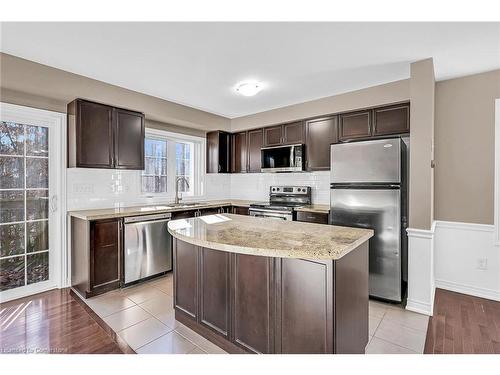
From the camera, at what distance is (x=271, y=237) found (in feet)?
5.79

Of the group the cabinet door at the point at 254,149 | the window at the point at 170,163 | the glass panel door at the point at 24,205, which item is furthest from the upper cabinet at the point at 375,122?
the glass panel door at the point at 24,205

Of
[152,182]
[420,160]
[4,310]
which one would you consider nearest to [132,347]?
[4,310]

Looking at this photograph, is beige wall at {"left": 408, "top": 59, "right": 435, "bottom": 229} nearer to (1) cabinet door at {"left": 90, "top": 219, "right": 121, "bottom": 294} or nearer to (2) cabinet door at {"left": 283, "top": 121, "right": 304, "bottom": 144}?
(2) cabinet door at {"left": 283, "top": 121, "right": 304, "bottom": 144}

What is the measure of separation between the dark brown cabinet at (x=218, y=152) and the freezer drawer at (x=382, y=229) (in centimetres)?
251

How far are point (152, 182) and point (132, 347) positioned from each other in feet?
8.37

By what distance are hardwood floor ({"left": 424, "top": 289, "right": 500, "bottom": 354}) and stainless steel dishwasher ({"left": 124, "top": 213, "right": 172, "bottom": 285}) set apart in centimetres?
293

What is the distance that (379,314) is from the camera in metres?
2.56

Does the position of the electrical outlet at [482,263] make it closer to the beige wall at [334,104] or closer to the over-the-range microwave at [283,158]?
the beige wall at [334,104]

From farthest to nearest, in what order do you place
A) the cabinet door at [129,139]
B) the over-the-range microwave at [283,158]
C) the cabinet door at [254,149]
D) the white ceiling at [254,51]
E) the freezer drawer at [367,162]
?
the cabinet door at [254,149] → the over-the-range microwave at [283,158] → the cabinet door at [129,139] → the freezer drawer at [367,162] → the white ceiling at [254,51]

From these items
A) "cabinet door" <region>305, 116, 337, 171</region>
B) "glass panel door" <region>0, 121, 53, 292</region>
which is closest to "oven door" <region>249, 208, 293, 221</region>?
"cabinet door" <region>305, 116, 337, 171</region>

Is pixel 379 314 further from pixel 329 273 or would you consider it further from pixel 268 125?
pixel 268 125

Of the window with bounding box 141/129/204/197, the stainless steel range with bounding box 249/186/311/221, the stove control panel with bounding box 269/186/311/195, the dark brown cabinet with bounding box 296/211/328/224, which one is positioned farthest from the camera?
the stove control panel with bounding box 269/186/311/195

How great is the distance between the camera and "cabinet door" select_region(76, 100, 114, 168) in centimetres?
297

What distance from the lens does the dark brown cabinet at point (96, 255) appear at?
284cm
